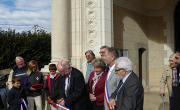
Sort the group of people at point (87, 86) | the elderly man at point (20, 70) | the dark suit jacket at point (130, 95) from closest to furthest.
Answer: the dark suit jacket at point (130, 95) → the group of people at point (87, 86) → the elderly man at point (20, 70)

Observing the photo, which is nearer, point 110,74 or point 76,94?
point 110,74

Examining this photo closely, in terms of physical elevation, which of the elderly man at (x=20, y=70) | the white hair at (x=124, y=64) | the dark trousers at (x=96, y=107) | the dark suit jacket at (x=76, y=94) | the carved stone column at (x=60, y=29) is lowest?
the dark trousers at (x=96, y=107)

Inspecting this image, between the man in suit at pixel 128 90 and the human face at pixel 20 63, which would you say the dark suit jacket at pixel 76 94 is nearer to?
the man in suit at pixel 128 90

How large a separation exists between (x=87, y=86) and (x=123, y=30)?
18.7ft

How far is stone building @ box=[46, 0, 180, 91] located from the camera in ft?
37.6

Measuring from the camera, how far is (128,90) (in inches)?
196

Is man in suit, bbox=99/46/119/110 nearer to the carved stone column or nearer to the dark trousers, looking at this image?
the dark trousers

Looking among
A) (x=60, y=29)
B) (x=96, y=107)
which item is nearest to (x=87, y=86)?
(x=96, y=107)

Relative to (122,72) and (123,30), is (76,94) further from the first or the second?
(123,30)

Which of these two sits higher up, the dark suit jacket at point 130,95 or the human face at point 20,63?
the human face at point 20,63

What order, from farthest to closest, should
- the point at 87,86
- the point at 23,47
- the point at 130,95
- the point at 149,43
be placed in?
the point at 23,47 → the point at 149,43 → the point at 87,86 → the point at 130,95

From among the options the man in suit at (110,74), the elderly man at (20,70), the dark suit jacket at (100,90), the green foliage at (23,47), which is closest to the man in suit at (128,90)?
the man in suit at (110,74)

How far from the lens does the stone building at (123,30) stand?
11.5m

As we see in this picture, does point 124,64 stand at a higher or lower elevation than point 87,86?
higher
